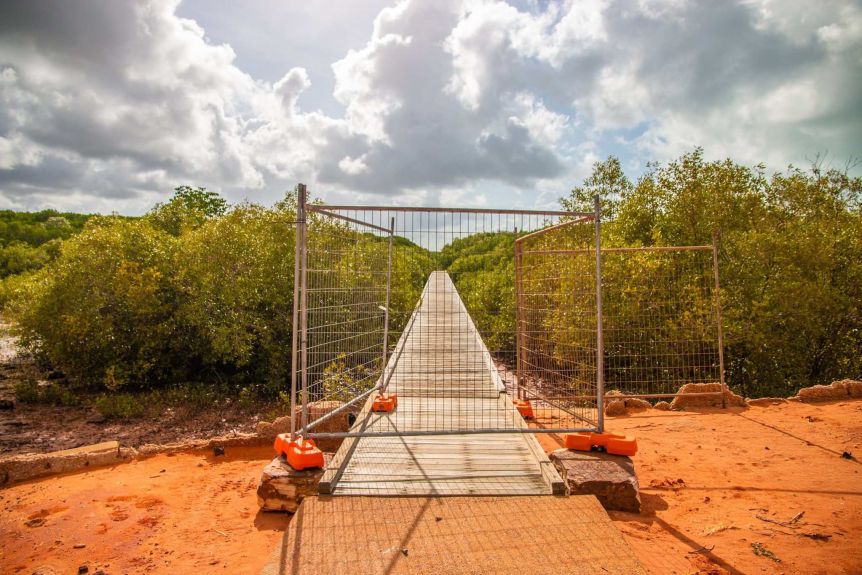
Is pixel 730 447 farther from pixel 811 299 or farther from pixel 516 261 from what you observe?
pixel 811 299

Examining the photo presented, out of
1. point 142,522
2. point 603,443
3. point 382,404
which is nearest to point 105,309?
point 142,522

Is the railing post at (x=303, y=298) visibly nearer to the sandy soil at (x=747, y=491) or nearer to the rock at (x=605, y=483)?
the rock at (x=605, y=483)

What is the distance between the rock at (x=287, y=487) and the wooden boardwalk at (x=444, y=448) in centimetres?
17

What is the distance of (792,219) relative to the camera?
453 inches

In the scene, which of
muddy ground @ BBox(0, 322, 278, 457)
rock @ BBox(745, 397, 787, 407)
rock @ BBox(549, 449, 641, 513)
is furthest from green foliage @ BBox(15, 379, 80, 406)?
rock @ BBox(745, 397, 787, 407)

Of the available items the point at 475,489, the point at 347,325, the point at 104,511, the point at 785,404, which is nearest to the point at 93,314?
the point at 104,511

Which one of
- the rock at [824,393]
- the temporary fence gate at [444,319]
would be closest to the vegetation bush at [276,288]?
the rock at [824,393]

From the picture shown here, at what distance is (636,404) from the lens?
23.4ft

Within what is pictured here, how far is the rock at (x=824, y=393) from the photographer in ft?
23.9

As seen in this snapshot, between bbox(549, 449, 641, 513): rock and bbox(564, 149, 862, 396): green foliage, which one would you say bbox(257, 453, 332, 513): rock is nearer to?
bbox(549, 449, 641, 513): rock

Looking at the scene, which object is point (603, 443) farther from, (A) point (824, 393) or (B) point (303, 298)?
(A) point (824, 393)

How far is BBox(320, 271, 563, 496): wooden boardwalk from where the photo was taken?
3555mm

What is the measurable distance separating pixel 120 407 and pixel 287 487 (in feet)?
24.6

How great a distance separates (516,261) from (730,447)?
3.10 meters
